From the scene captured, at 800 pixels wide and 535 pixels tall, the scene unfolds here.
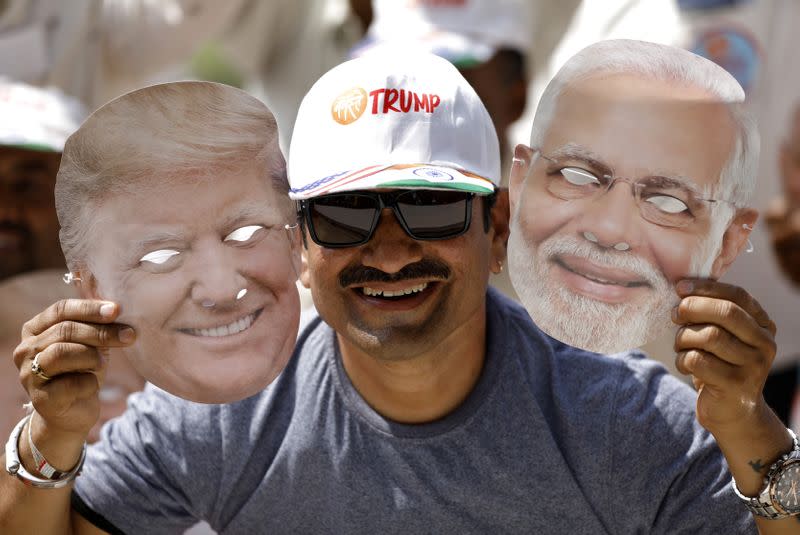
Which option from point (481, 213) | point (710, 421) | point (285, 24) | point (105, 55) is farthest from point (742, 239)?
point (105, 55)

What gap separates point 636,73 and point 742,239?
1.21 ft

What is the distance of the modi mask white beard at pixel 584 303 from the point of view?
7.13 feet

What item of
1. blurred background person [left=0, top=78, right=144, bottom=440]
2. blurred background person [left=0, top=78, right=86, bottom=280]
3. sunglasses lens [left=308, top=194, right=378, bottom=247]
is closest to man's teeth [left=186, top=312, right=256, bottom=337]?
sunglasses lens [left=308, top=194, right=378, bottom=247]

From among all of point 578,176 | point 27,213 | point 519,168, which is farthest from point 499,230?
point 27,213

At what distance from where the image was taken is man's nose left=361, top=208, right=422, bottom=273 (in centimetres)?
229

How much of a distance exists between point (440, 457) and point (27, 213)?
1.56 m

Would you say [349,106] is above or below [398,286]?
above

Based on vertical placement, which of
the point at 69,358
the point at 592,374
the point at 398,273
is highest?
the point at 398,273

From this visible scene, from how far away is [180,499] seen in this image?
8.53 feet

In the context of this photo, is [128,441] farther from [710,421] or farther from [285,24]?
[285,24]

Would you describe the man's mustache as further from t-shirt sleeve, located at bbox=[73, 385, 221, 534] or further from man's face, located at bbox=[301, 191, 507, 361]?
t-shirt sleeve, located at bbox=[73, 385, 221, 534]

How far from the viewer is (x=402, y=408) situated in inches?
100

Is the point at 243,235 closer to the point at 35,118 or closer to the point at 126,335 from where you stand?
the point at 126,335

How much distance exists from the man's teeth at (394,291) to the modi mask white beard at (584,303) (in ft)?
0.63
